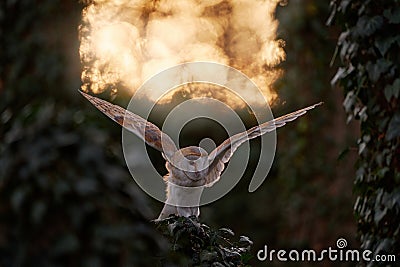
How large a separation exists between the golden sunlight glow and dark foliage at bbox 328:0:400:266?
4.81 feet

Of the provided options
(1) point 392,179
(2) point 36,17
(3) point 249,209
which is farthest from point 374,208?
(3) point 249,209

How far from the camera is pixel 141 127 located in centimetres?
326

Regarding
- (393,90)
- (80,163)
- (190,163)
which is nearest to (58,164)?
(80,163)

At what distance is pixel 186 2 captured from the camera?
723 centimetres

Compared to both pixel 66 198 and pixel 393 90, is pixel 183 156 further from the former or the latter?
pixel 66 198

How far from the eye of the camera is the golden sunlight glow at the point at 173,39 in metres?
5.27

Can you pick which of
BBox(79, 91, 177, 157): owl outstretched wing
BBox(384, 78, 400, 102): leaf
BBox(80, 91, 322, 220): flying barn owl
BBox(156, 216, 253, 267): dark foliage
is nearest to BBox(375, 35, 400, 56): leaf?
BBox(384, 78, 400, 102): leaf

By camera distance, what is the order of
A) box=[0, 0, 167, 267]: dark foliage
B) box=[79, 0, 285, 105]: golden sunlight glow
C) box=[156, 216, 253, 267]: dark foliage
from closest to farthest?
box=[0, 0, 167, 267]: dark foliage < box=[156, 216, 253, 267]: dark foliage < box=[79, 0, 285, 105]: golden sunlight glow

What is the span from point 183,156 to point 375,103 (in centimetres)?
95

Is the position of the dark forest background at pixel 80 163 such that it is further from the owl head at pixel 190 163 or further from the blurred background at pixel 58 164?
the owl head at pixel 190 163

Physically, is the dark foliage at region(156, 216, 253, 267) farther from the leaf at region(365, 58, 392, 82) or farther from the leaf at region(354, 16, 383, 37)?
the leaf at region(354, 16, 383, 37)

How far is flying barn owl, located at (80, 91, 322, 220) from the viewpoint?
3283 mm

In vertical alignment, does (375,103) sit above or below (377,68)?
below

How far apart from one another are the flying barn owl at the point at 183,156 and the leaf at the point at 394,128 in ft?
1.44
